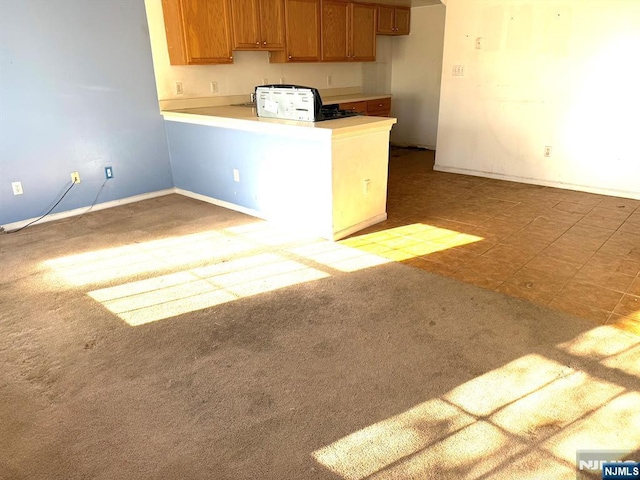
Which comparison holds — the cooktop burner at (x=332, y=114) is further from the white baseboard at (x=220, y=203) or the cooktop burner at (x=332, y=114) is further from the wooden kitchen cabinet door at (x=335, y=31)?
the wooden kitchen cabinet door at (x=335, y=31)

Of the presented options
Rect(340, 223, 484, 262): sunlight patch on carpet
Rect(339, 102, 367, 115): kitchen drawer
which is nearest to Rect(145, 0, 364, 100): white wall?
Rect(339, 102, 367, 115): kitchen drawer

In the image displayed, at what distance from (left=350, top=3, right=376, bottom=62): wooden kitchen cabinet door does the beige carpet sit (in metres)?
3.85

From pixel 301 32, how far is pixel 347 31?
0.82 m

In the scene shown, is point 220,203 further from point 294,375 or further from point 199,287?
point 294,375

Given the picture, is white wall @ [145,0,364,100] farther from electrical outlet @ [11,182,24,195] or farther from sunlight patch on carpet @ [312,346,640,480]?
sunlight patch on carpet @ [312,346,640,480]

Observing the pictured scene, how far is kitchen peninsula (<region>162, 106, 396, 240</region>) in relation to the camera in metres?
3.40

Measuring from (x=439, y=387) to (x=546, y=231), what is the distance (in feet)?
7.37

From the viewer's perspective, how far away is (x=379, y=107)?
6.27m

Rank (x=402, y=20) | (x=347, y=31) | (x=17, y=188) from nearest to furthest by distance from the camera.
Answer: (x=17, y=188) < (x=347, y=31) < (x=402, y=20)

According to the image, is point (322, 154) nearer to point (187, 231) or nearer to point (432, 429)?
point (187, 231)

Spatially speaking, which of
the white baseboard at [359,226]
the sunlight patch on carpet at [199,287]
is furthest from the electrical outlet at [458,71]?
the sunlight patch on carpet at [199,287]

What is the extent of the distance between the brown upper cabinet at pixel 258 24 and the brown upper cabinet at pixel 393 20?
1867mm

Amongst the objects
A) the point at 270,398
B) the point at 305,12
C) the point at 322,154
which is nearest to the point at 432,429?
the point at 270,398

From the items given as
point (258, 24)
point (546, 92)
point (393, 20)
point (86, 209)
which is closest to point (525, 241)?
point (546, 92)
